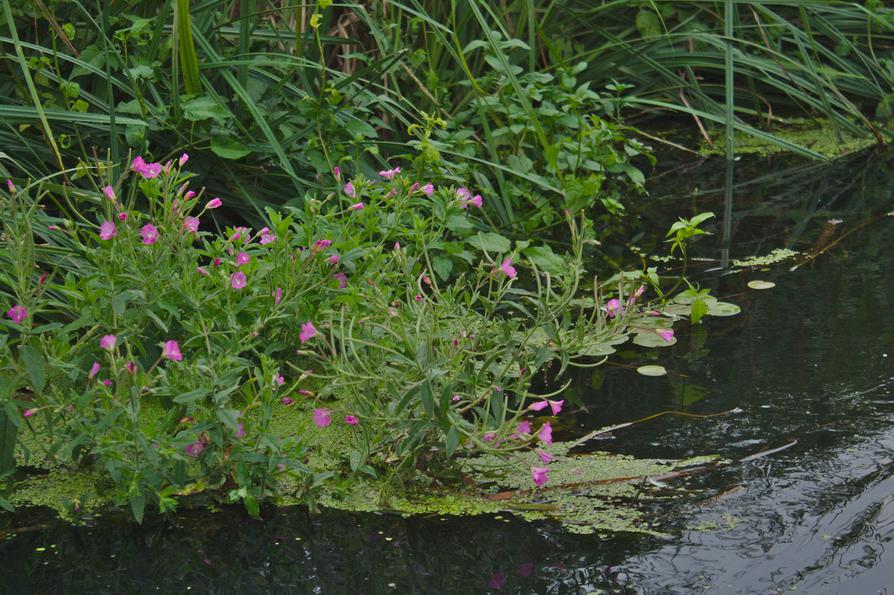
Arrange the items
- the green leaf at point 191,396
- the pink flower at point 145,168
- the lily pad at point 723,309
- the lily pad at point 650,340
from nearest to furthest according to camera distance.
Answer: the green leaf at point 191,396
the pink flower at point 145,168
the lily pad at point 650,340
the lily pad at point 723,309

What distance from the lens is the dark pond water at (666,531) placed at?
1611 millimetres

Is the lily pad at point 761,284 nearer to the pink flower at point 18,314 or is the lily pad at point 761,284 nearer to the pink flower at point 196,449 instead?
the pink flower at point 196,449

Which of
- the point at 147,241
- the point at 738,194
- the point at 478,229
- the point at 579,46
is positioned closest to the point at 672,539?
the point at 147,241

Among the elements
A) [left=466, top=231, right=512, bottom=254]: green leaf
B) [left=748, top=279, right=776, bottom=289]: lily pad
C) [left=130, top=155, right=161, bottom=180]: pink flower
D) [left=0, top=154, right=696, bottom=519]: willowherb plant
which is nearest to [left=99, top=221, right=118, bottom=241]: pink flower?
[left=0, top=154, right=696, bottom=519]: willowherb plant

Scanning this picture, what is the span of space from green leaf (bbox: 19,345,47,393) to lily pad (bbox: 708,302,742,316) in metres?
1.55

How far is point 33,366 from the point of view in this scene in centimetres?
165

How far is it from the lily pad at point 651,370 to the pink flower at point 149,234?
105cm

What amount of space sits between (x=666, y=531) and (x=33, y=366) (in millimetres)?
977

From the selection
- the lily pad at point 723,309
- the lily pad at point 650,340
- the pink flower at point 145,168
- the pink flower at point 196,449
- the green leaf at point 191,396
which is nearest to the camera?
the green leaf at point 191,396

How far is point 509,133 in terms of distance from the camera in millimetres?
3174

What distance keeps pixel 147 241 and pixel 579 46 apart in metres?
2.41

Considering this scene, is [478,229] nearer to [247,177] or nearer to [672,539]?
[247,177]

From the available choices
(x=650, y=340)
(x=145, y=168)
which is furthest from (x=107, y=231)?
(x=650, y=340)

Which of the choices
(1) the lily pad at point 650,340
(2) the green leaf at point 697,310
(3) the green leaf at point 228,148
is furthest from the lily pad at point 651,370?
(3) the green leaf at point 228,148
